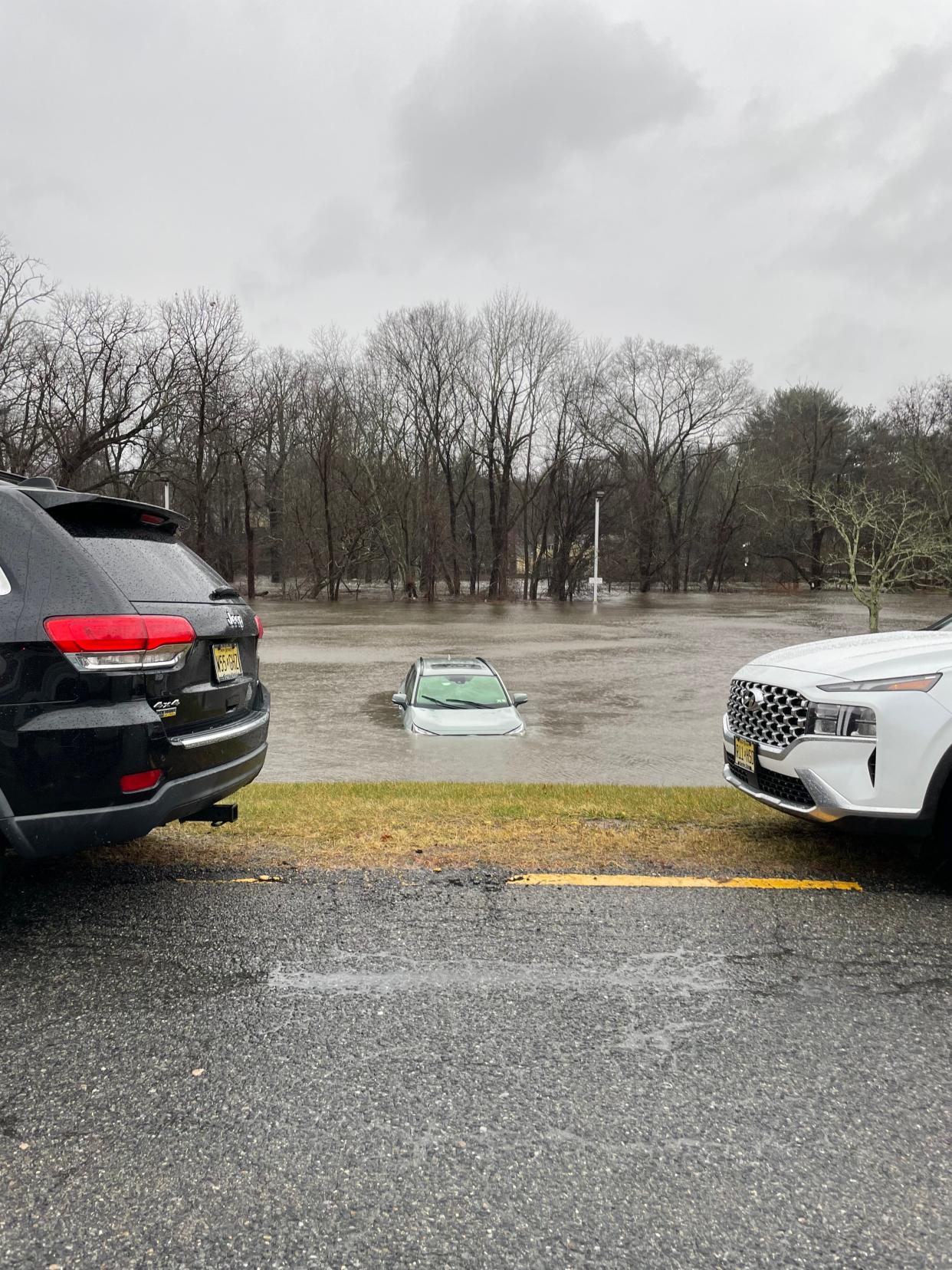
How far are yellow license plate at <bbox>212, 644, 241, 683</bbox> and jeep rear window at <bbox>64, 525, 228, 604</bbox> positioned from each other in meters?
0.24

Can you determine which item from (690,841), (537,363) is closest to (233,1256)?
(690,841)

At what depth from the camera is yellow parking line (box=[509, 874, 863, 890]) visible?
413 cm

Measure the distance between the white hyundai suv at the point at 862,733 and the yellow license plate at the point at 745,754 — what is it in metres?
0.03

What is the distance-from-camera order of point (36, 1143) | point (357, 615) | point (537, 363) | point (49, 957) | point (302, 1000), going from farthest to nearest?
point (537, 363) < point (357, 615) < point (49, 957) < point (302, 1000) < point (36, 1143)

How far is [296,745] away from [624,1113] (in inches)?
479

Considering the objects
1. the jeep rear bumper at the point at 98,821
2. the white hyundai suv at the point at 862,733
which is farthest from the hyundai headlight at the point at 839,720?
the jeep rear bumper at the point at 98,821

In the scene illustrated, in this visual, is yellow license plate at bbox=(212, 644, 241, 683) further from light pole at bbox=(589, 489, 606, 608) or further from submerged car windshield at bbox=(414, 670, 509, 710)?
light pole at bbox=(589, 489, 606, 608)

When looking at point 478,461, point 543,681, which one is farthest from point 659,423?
point 543,681

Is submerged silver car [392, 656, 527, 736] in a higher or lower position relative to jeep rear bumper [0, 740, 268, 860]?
lower

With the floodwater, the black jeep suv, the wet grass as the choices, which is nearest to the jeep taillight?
the black jeep suv

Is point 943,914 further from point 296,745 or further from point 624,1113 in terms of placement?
point 296,745

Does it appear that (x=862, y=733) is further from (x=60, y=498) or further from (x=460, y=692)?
(x=460, y=692)

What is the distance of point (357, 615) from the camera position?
47.2 m

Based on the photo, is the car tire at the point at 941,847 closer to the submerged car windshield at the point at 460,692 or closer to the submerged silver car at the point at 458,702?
the submerged silver car at the point at 458,702
